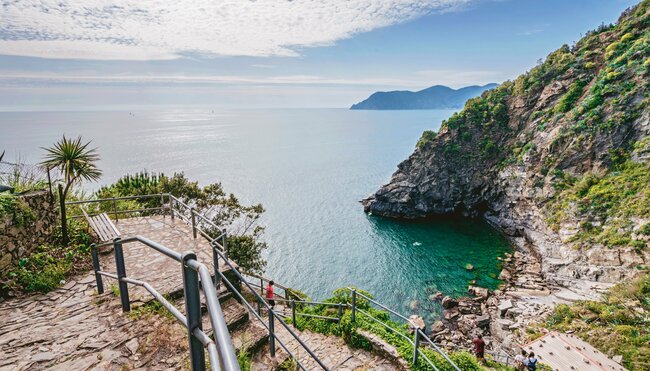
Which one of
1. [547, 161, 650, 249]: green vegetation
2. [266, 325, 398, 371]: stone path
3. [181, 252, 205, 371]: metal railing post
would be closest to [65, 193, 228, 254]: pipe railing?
[266, 325, 398, 371]: stone path

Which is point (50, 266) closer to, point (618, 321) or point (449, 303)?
point (618, 321)

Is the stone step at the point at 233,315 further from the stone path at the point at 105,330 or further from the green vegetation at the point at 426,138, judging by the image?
the green vegetation at the point at 426,138

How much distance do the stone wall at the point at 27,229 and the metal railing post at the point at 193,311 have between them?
7451mm

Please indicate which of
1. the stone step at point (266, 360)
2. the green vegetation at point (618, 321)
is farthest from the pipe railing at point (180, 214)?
the green vegetation at point (618, 321)

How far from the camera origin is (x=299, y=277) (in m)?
32.3

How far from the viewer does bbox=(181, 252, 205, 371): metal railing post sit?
70.6 inches

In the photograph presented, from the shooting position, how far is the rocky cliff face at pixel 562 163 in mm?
27016

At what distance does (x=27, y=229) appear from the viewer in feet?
24.5

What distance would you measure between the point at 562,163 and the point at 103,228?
43.5 meters

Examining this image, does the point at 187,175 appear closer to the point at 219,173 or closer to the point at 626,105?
the point at 219,173

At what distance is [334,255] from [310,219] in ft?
38.3

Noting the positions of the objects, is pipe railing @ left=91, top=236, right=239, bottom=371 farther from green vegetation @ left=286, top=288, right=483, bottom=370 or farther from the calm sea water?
the calm sea water

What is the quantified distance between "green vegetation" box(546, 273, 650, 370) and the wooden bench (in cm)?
2081

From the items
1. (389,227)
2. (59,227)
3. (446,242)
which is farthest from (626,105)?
(59,227)
